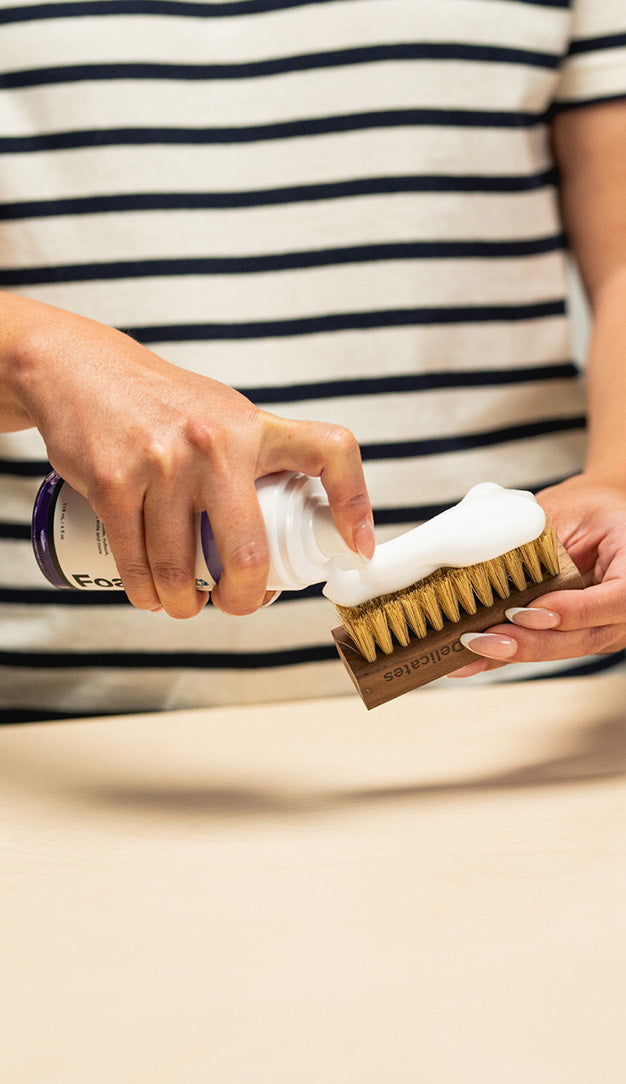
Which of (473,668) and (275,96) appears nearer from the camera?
(473,668)

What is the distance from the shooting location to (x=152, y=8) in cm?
72

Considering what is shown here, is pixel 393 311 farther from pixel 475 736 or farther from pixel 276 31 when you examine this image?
pixel 475 736

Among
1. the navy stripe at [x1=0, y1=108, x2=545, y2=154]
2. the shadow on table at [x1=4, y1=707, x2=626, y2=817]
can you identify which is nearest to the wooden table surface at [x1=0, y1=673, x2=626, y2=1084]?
the shadow on table at [x1=4, y1=707, x2=626, y2=817]

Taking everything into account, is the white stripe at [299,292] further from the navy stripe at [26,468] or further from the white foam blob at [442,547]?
the white foam blob at [442,547]

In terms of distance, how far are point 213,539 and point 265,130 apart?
431mm

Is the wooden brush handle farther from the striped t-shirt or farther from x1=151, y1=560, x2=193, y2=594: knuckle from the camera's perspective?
the striped t-shirt

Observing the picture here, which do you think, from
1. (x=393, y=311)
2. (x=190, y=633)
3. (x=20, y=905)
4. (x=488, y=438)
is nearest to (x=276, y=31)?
(x=393, y=311)

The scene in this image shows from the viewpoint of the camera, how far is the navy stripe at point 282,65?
71 centimetres

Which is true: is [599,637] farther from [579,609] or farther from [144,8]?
[144,8]

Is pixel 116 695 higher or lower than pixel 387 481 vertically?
lower

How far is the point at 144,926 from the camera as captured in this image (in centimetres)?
41

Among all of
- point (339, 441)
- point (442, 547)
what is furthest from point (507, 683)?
point (339, 441)

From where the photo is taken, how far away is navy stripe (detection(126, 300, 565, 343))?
2.41ft

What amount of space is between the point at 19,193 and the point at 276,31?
0.24 m
